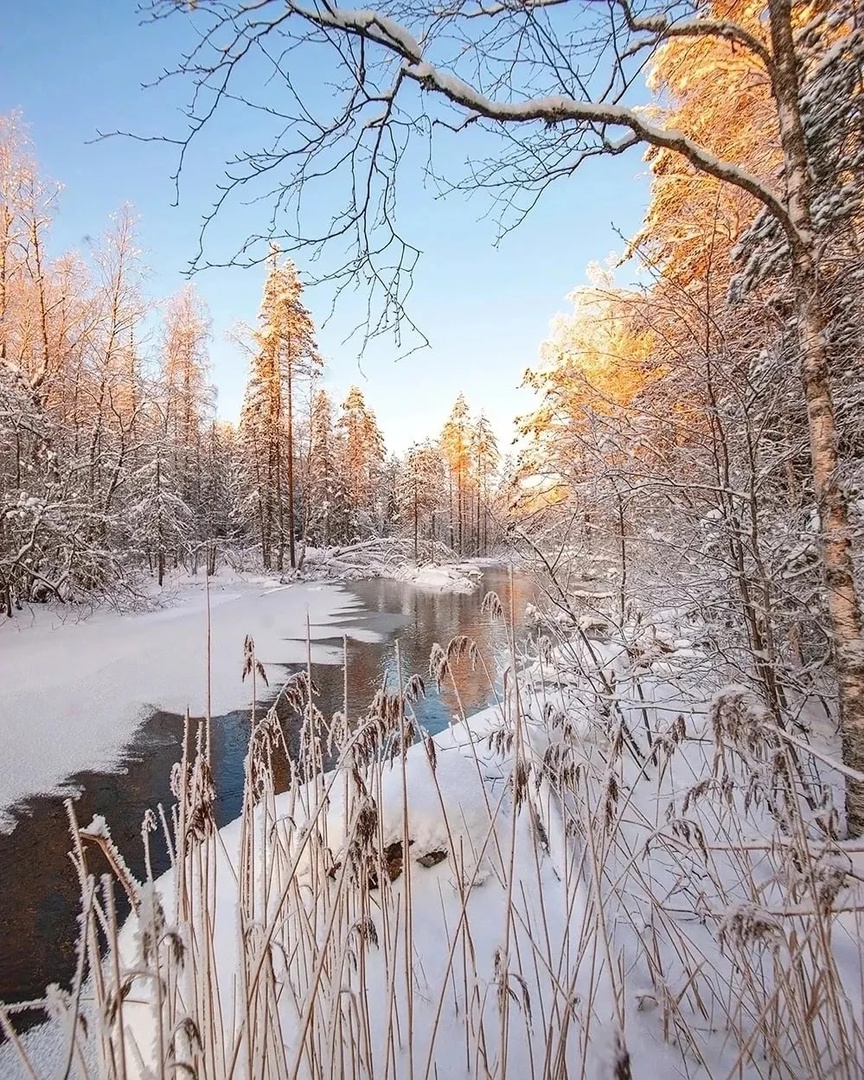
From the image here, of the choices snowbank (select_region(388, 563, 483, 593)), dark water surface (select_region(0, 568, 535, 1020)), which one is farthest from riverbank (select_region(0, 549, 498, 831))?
snowbank (select_region(388, 563, 483, 593))

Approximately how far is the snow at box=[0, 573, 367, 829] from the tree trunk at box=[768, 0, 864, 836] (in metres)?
2.68

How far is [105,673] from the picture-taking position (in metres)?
7.90

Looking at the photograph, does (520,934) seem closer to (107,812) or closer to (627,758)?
(627,758)

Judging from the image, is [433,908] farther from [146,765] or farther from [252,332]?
[252,332]

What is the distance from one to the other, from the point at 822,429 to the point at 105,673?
9.19m

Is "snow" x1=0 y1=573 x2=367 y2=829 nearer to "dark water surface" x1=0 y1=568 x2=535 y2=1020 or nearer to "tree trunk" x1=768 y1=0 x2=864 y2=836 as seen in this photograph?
"dark water surface" x1=0 y1=568 x2=535 y2=1020

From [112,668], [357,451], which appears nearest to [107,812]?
[112,668]

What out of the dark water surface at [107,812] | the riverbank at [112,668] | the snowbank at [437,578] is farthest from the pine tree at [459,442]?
the dark water surface at [107,812]

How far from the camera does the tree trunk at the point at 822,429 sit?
2.53 meters

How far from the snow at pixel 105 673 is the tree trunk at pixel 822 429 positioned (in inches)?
105

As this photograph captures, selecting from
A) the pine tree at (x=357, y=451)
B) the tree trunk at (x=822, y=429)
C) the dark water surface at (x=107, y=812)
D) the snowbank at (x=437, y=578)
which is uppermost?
the pine tree at (x=357, y=451)

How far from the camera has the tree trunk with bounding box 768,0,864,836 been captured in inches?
99.7

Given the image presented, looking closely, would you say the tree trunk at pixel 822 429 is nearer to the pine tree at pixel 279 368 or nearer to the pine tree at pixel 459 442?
the pine tree at pixel 279 368

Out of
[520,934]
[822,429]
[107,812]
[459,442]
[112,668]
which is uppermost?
[459,442]
